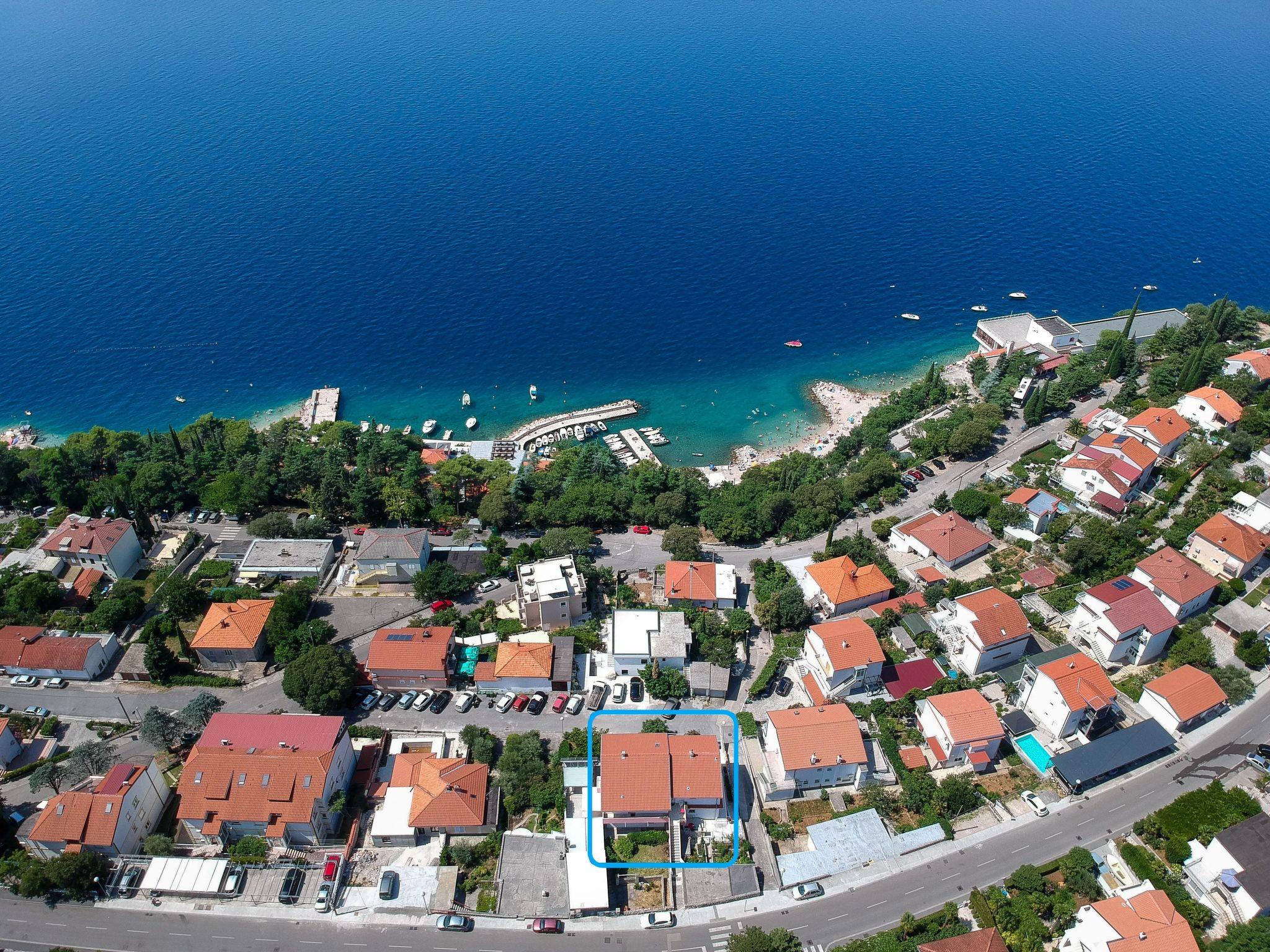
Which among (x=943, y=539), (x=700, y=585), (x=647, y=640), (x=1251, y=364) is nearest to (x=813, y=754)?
(x=647, y=640)

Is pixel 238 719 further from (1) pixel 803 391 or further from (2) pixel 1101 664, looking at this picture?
(1) pixel 803 391

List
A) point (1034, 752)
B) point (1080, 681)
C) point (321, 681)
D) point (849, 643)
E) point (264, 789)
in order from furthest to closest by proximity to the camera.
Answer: point (849, 643) < point (321, 681) < point (1034, 752) < point (1080, 681) < point (264, 789)

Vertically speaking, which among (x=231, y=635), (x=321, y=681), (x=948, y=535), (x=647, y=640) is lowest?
(x=321, y=681)

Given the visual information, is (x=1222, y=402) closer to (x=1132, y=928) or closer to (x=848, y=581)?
(x=848, y=581)

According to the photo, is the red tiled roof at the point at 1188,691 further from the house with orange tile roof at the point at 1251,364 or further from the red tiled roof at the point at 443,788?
the house with orange tile roof at the point at 1251,364

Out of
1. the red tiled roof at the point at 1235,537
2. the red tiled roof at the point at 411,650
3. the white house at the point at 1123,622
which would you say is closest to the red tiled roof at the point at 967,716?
the white house at the point at 1123,622

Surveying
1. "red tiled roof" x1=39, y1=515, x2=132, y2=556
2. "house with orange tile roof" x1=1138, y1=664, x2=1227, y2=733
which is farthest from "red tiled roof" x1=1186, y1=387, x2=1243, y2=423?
"red tiled roof" x1=39, y1=515, x2=132, y2=556

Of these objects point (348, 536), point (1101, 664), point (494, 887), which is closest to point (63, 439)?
point (348, 536)

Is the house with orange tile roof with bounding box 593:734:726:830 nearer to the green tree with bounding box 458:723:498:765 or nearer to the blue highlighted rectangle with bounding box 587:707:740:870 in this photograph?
the blue highlighted rectangle with bounding box 587:707:740:870
